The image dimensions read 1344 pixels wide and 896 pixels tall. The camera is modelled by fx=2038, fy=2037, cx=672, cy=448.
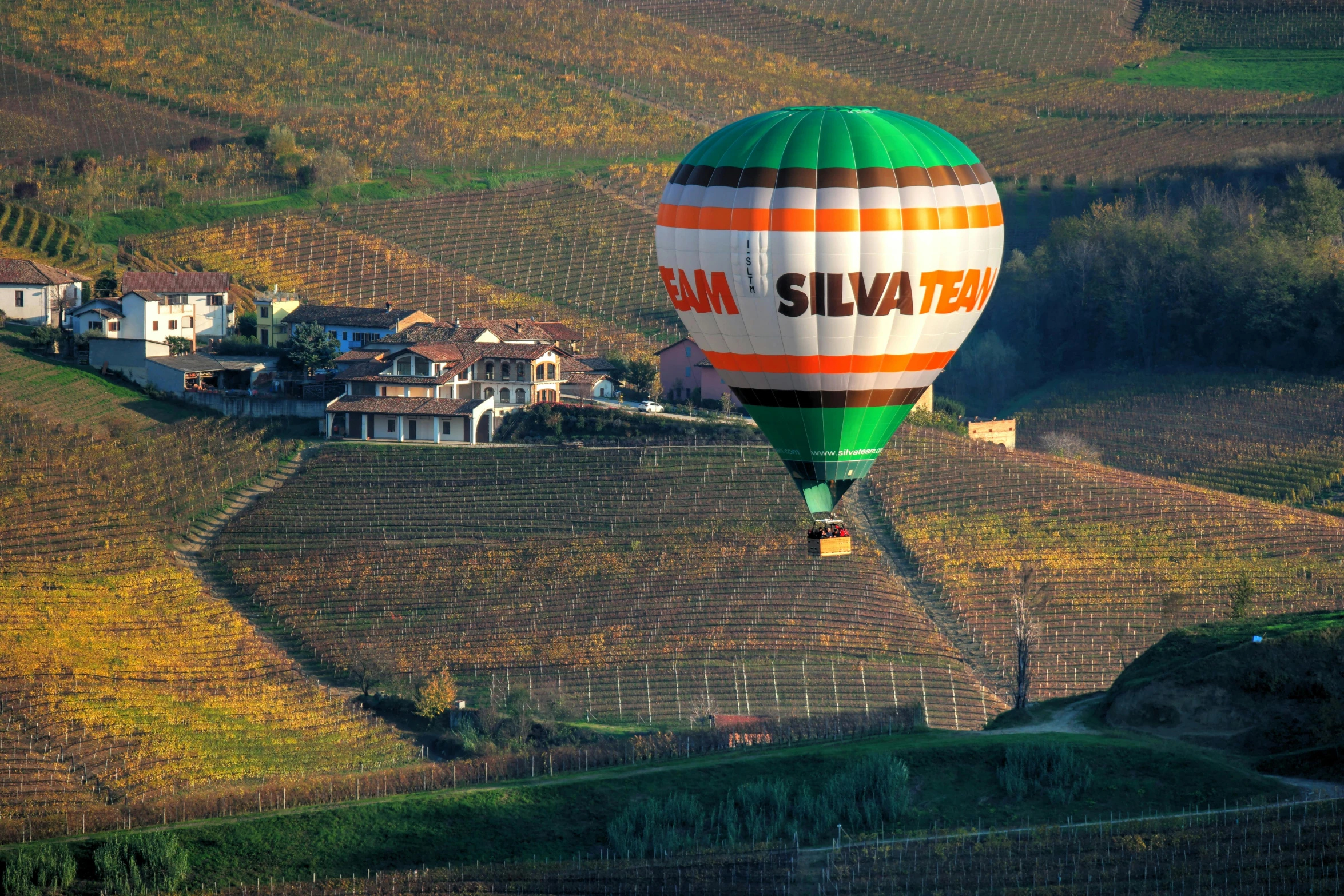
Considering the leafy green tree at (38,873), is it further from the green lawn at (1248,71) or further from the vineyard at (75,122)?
the green lawn at (1248,71)

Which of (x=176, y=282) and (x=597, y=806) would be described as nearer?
(x=597, y=806)

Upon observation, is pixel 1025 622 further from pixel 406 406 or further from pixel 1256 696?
pixel 406 406

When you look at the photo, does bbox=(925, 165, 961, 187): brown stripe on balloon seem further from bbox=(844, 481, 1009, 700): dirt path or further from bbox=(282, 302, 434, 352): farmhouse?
bbox=(282, 302, 434, 352): farmhouse

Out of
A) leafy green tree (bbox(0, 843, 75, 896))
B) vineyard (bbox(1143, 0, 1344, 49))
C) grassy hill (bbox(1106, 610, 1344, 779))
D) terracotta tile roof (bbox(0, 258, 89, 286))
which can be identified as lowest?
leafy green tree (bbox(0, 843, 75, 896))

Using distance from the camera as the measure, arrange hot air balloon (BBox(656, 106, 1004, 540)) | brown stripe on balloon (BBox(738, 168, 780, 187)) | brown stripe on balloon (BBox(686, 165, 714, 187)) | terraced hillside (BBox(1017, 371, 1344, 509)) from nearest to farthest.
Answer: hot air balloon (BBox(656, 106, 1004, 540)), brown stripe on balloon (BBox(738, 168, 780, 187)), brown stripe on balloon (BBox(686, 165, 714, 187)), terraced hillside (BBox(1017, 371, 1344, 509))

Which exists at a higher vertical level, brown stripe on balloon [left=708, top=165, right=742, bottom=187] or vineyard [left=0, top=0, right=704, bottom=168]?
vineyard [left=0, top=0, right=704, bottom=168]

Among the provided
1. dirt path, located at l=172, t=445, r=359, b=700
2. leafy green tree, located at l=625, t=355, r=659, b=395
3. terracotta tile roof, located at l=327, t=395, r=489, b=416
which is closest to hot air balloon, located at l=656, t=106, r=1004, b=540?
dirt path, located at l=172, t=445, r=359, b=700

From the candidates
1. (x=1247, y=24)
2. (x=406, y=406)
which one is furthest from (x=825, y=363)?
(x=1247, y=24)
